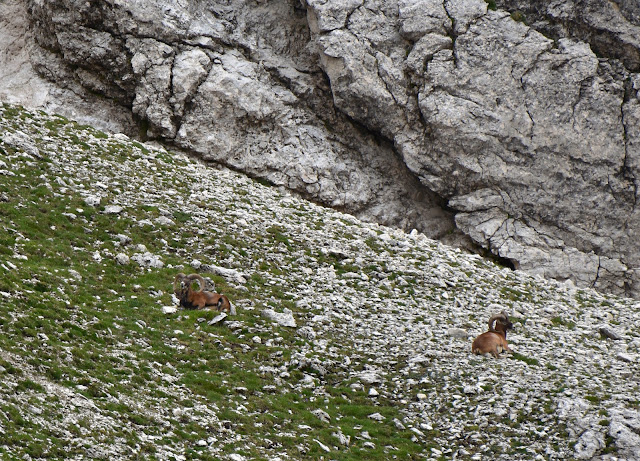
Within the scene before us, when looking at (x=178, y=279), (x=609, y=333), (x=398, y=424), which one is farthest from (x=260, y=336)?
(x=609, y=333)

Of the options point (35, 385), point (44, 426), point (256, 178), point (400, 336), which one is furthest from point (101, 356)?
point (256, 178)

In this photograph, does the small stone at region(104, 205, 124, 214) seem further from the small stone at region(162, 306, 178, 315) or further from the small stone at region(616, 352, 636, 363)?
the small stone at region(616, 352, 636, 363)

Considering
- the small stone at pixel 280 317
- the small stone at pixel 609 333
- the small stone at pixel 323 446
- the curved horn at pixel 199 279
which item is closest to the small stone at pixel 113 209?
the curved horn at pixel 199 279

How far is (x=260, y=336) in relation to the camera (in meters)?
16.7

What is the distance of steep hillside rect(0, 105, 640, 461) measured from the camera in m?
11.6

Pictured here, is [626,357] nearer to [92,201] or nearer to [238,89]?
[92,201]

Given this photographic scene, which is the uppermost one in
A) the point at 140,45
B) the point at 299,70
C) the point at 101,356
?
the point at 299,70

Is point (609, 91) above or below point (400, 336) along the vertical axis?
above

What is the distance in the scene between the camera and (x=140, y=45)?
3834 centimetres

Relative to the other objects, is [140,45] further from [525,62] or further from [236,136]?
[525,62]

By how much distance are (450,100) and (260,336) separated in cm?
2600

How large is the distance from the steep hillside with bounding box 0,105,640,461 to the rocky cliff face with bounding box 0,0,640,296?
1218 cm

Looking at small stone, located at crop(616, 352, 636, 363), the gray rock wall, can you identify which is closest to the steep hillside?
small stone, located at crop(616, 352, 636, 363)

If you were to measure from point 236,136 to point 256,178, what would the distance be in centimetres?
293
